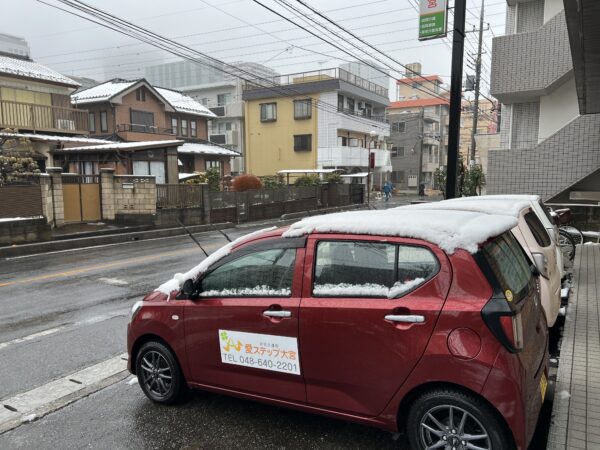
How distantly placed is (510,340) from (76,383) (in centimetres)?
392

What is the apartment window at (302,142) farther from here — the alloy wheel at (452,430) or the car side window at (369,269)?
the alloy wheel at (452,430)

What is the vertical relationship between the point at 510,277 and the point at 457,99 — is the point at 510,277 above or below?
below

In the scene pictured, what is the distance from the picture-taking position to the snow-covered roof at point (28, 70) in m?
22.8

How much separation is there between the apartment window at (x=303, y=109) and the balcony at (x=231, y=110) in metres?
7.51

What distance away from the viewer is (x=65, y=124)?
23.8m

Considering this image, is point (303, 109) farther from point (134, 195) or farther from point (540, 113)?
point (540, 113)

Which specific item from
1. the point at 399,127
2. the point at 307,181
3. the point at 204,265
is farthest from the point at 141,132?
the point at 399,127

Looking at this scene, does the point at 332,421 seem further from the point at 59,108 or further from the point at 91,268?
the point at 59,108

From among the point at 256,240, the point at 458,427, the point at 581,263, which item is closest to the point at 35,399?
the point at 256,240

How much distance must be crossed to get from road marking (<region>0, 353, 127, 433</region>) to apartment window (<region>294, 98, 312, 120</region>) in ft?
120

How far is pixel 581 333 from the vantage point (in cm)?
490

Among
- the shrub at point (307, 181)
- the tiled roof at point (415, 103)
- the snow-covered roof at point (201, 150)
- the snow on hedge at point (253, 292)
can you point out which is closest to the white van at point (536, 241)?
the snow on hedge at point (253, 292)

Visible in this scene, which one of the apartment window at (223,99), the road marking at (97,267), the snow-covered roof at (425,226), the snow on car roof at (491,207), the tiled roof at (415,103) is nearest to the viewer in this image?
the snow-covered roof at (425,226)

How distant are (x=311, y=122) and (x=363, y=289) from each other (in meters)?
38.0
